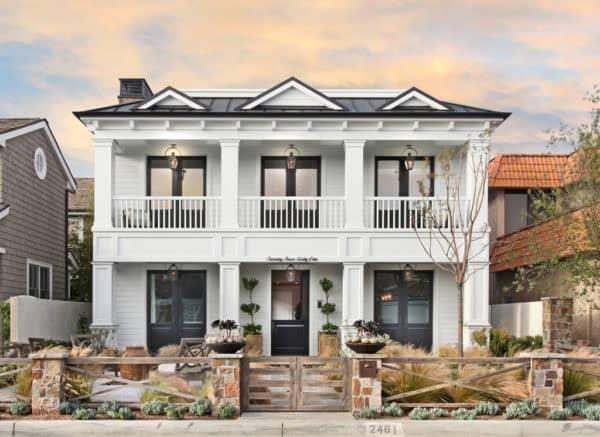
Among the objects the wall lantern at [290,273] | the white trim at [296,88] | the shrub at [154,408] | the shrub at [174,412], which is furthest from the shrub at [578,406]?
the white trim at [296,88]

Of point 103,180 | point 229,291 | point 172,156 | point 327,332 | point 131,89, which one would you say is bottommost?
point 327,332

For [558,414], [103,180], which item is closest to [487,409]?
[558,414]

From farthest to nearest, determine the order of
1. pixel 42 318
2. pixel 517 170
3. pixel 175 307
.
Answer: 1. pixel 517 170
2. pixel 175 307
3. pixel 42 318

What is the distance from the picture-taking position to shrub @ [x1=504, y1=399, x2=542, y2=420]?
34.9 feet

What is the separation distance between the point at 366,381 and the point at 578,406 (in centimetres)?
337

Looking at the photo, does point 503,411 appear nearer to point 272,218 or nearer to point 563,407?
point 563,407

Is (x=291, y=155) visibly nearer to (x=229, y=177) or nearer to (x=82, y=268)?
(x=229, y=177)

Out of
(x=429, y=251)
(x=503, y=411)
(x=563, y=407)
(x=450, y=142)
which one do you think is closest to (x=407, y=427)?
(x=503, y=411)

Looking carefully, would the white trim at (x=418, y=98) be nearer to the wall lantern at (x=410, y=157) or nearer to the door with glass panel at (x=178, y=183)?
the wall lantern at (x=410, y=157)

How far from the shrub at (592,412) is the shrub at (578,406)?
9 cm

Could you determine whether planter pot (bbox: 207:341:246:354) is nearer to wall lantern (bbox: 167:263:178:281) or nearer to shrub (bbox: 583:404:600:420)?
shrub (bbox: 583:404:600:420)

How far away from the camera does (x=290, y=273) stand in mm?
19266

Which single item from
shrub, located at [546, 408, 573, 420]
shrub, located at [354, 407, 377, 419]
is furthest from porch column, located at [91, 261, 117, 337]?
shrub, located at [546, 408, 573, 420]

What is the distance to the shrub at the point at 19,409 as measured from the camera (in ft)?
35.2
